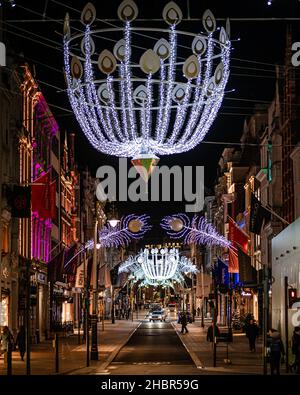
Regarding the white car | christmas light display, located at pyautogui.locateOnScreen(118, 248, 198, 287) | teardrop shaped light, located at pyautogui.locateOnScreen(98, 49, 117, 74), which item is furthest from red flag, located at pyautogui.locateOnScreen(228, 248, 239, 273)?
the white car

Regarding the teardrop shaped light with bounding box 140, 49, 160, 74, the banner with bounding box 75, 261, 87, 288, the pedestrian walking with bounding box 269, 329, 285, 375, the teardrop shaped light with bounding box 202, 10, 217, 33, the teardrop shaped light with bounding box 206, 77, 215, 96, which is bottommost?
the pedestrian walking with bounding box 269, 329, 285, 375

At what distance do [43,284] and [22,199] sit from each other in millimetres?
25606

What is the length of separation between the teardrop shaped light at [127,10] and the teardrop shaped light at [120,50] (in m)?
1.80

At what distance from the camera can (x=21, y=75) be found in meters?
56.0

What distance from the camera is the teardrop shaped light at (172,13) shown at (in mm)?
23750

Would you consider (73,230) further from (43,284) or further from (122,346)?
(122,346)

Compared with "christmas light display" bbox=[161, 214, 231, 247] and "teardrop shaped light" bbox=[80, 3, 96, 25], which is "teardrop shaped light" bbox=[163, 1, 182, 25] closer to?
"teardrop shaped light" bbox=[80, 3, 96, 25]

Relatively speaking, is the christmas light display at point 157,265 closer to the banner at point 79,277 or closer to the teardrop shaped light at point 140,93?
the banner at point 79,277

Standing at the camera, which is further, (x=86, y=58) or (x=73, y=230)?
(x=73, y=230)

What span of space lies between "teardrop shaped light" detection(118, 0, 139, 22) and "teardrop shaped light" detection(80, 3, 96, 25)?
65 centimetres

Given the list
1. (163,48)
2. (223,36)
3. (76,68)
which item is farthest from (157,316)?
(163,48)

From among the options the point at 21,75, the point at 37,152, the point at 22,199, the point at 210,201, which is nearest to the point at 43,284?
the point at 37,152

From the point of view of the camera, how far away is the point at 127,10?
23641 mm

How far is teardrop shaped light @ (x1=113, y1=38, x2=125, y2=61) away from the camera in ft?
83.5
